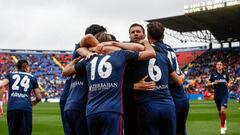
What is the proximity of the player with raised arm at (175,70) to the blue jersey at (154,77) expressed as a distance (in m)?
0.44

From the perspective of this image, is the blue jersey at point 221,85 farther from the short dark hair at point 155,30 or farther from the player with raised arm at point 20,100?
the short dark hair at point 155,30

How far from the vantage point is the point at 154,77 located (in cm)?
591

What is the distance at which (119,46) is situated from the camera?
557 centimetres

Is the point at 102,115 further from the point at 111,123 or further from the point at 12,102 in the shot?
the point at 12,102

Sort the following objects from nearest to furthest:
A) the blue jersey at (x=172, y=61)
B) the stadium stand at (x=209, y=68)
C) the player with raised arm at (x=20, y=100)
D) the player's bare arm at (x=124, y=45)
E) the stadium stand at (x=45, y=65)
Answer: the player's bare arm at (x=124, y=45) < the blue jersey at (x=172, y=61) < the player with raised arm at (x=20, y=100) < the stadium stand at (x=209, y=68) < the stadium stand at (x=45, y=65)

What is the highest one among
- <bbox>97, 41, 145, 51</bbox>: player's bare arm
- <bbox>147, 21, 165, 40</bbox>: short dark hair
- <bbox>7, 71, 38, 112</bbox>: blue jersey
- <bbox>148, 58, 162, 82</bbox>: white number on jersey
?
<bbox>147, 21, 165, 40</bbox>: short dark hair

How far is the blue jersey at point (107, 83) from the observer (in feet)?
17.2

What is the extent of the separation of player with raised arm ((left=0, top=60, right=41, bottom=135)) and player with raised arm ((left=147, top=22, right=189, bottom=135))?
3.18 m

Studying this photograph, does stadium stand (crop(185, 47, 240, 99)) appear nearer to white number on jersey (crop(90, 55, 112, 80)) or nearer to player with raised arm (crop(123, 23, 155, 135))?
player with raised arm (crop(123, 23, 155, 135))

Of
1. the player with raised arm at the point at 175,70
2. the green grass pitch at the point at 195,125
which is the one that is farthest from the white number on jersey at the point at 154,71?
the green grass pitch at the point at 195,125

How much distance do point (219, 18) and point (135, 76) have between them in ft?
152

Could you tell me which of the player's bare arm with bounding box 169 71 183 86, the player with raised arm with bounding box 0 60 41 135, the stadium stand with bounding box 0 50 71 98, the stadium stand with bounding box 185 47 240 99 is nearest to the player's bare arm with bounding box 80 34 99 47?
the player's bare arm with bounding box 169 71 183 86

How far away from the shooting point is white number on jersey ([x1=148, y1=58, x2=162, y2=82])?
19.3ft

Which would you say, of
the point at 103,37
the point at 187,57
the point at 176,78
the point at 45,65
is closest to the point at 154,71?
the point at 176,78
